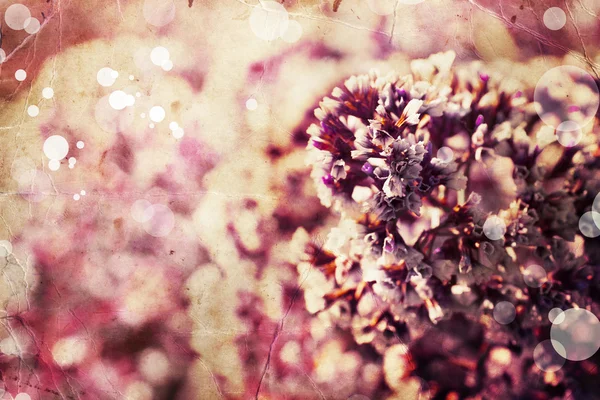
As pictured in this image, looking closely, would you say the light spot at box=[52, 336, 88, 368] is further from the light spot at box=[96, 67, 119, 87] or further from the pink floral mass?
the light spot at box=[96, 67, 119, 87]

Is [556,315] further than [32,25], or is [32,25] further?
[32,25]

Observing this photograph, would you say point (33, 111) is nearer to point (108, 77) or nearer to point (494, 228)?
point (108, 77)

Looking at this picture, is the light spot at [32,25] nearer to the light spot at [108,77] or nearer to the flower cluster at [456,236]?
the light spot at [108,77]

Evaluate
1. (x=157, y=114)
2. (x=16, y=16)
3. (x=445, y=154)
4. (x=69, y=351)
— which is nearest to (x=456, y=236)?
(x=445, y=154)

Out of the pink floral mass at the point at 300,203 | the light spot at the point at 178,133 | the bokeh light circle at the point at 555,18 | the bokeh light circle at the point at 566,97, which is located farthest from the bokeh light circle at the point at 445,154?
the light spot at the point at 178,133

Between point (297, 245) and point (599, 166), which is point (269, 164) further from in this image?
point (599, 166)

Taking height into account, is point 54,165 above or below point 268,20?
below

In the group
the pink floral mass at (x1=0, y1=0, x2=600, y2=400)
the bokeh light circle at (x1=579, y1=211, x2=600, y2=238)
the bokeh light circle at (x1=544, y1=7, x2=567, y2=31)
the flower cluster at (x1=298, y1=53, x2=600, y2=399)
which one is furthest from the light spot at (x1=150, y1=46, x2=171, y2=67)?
the bokeh light circle at (x1=579, y1=211, x2=600, y2=238)
